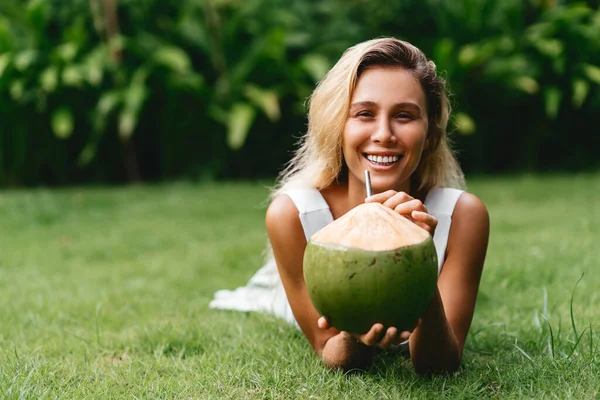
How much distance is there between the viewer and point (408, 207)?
1.94 metres

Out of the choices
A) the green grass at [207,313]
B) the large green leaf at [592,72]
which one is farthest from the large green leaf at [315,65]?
the large green leaf at [592,72]

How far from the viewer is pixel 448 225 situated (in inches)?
94.2

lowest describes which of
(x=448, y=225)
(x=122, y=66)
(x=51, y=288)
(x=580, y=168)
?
(x=580, y=168)

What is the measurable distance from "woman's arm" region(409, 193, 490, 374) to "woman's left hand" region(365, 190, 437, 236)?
0.30 m

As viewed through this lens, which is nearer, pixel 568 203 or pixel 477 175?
pixel 568 203

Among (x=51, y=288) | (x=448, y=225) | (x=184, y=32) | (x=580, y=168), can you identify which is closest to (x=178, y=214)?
(x=51, y=288)

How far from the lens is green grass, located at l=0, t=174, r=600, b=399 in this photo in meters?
2.18

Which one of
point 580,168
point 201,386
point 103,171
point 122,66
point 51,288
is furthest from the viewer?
point 580,168

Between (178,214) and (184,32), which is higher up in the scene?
(184,32)

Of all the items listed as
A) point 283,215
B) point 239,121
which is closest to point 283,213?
point 283,215

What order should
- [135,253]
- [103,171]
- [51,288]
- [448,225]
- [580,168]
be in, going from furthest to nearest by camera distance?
[580,168] < [103,171] < [135,253] < [51,288] < [448,225]

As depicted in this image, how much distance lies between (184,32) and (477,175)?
401 cm

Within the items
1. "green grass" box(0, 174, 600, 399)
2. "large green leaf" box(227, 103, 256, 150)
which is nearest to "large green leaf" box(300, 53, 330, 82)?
"large green leaf" box(227, 103, 256, 150)

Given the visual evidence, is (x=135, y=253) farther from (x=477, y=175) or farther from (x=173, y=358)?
(x=477, y=175)
